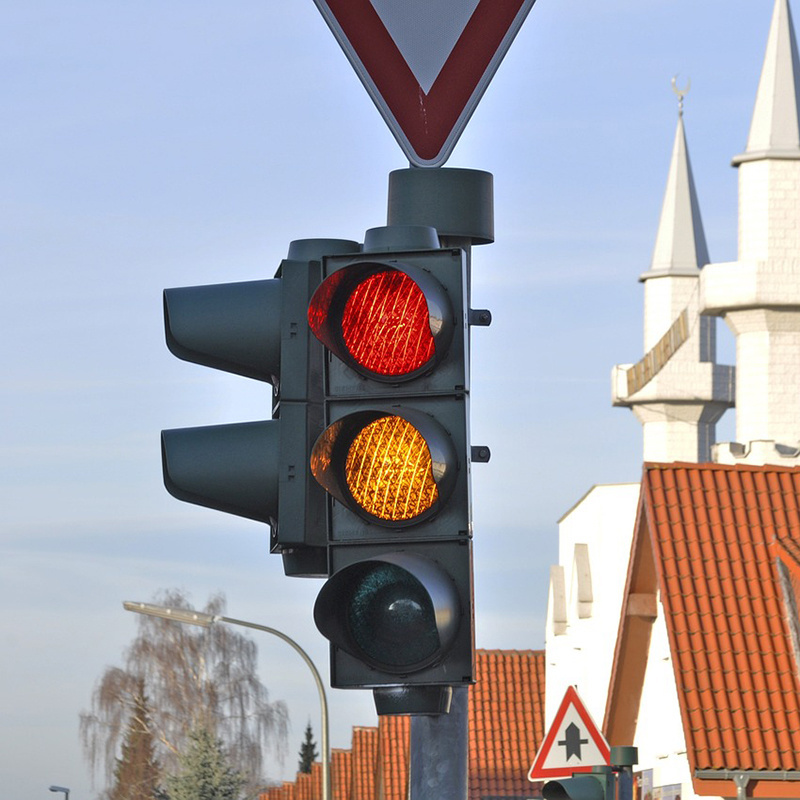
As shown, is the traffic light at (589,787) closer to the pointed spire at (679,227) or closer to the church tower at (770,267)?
the church tower at (770,267)

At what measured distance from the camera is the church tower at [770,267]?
5028cm

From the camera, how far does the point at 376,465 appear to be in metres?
4.25

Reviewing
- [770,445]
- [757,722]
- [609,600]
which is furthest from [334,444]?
[770,445]

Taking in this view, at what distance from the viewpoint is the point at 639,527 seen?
20.3 m

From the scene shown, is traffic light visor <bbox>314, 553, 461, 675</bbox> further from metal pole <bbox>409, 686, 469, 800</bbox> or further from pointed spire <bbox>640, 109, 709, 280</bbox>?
pointed spire <bbox>640, 109, 709, 280</bbox>

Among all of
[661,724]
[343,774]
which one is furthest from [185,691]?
[661,724]

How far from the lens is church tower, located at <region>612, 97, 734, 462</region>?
6594cm

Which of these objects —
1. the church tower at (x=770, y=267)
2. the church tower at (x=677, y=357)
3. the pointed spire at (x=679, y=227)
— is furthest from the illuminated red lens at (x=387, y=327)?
the pointed spire at (x=679, y=227)

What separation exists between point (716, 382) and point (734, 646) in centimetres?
4939

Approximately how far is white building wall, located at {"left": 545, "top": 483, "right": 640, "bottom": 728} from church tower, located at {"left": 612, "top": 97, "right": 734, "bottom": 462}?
1193 inches

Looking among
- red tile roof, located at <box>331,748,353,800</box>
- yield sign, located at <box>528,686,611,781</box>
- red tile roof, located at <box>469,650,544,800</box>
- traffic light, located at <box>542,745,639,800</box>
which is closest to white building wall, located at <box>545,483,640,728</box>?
red tile roof, located at <box>469,650,544,800</box>

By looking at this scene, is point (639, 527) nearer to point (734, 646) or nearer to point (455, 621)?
point (734, 646)

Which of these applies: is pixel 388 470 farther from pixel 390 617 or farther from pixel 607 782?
pixel 607 782

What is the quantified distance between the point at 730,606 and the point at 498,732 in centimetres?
2098
